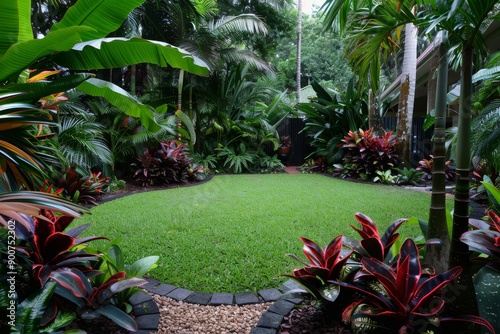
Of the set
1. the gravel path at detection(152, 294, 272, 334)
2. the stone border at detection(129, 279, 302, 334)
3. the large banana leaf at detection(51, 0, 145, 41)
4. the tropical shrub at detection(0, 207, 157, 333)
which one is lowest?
the gravel path at detection(152, 294, 272, 334)

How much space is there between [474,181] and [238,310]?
580 centimetres

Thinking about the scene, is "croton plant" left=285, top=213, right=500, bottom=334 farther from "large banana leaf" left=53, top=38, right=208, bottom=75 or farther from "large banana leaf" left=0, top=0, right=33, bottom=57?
"large banana leaf" left=0, top=0, right=33, bottom=57

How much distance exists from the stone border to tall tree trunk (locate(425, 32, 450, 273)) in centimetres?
90

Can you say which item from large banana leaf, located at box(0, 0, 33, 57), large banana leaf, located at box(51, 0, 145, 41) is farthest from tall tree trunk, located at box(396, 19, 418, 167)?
large banana leaf, located at box(0, 0, 33, 57)

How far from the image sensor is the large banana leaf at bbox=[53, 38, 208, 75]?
2.14m

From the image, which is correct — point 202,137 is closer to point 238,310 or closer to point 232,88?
point 232,88

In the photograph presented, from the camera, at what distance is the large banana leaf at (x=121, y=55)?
7.04 ft

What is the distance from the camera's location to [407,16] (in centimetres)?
196

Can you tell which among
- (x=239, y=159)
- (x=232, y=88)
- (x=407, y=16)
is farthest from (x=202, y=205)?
(x=232, y=88)

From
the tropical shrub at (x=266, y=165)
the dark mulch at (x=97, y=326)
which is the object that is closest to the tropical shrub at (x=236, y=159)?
the tropical shrub at (x=266, y=165)

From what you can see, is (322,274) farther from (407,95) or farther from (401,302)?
(407,95)

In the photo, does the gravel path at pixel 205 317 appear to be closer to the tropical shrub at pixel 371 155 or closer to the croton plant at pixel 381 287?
the croton plant at pixel 381 287

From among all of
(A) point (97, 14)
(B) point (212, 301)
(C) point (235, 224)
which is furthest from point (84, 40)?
(C) point (235, 224)

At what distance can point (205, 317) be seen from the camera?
202cm
